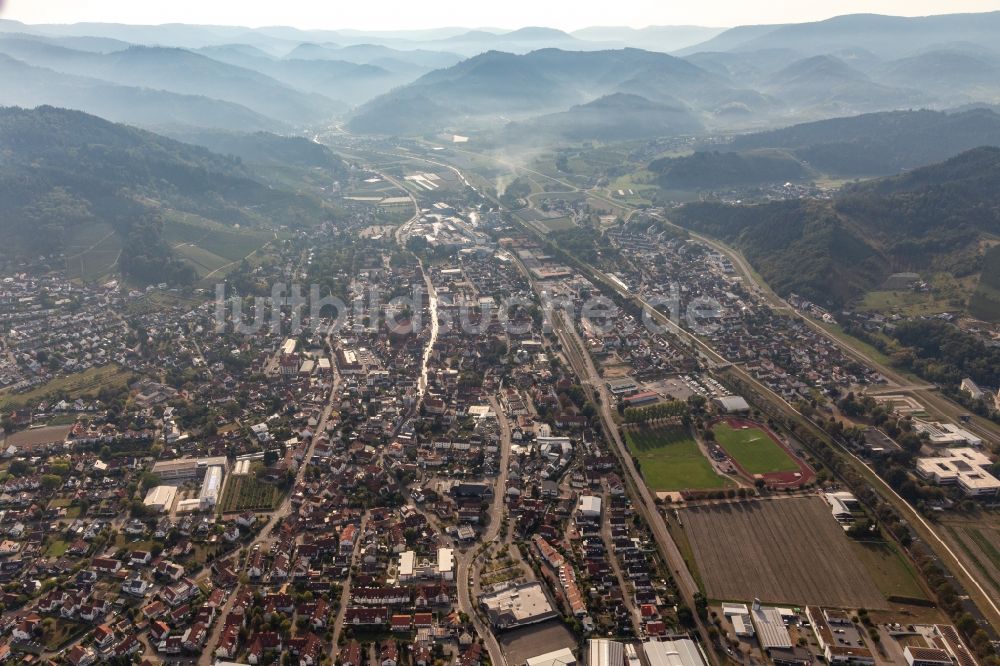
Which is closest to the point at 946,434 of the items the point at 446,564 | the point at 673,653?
the point at 673,653

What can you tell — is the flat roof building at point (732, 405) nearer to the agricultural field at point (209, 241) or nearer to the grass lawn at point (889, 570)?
the grass lawn at point (889, 570)

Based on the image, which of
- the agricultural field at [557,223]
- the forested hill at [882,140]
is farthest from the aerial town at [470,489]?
the forested hill at [882,140]

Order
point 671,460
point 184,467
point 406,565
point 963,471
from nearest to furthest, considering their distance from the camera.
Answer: point 406,565 < point 963,471 < point 184,467 < point 671,460

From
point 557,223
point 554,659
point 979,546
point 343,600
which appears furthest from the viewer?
point 557,223

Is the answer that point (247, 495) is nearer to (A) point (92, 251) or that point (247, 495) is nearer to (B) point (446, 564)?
(B) point (446, 564)

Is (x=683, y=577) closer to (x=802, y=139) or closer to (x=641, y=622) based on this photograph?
(x=641, y=622)

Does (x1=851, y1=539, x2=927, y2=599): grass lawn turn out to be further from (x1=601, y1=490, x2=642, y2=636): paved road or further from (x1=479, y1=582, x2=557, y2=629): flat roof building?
(x1=479, y1=582, x2=557, y2=629): flat roof building
